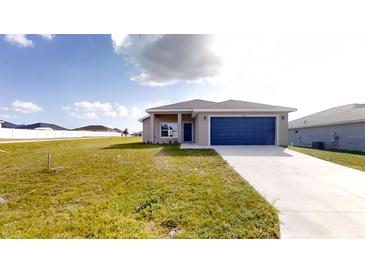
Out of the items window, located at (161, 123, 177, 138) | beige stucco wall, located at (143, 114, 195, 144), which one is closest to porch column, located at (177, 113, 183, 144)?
beige stucco wall, located at (143, 114, 195, 144)

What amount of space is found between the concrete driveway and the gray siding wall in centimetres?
1071

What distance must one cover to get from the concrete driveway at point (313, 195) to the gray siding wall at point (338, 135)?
10707mm

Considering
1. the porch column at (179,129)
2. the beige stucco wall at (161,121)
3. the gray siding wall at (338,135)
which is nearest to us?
the gray siding wall at (338,135)

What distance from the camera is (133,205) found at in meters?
4.34

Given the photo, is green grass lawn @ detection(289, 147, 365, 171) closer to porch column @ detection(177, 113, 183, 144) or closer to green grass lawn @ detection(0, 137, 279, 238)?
green grass lawn @ detection(0, 137, 279, 238)

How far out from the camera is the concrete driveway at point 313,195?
3252 millimetres

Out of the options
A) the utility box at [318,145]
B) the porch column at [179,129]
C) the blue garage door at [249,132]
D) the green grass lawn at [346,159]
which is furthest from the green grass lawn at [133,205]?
the utility box at [318,145]

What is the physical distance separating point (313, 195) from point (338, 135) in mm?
17184

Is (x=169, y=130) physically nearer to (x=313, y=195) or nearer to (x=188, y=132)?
(x=188, y=132)

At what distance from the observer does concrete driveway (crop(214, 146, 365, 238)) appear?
3.25 meters

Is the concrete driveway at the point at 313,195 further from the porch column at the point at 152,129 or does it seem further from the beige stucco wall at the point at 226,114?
the porch column at the point at 152,129
